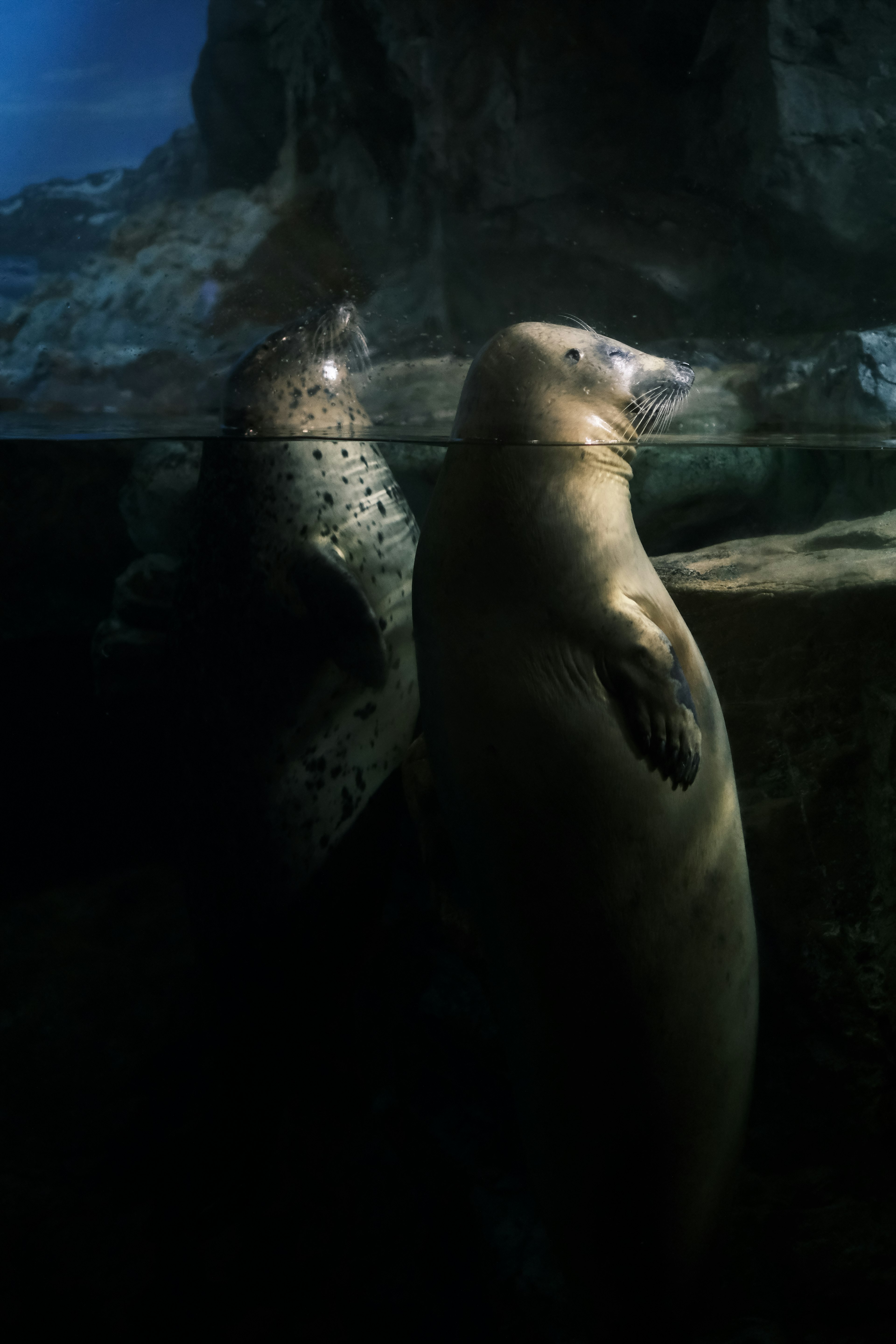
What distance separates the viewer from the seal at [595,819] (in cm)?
201

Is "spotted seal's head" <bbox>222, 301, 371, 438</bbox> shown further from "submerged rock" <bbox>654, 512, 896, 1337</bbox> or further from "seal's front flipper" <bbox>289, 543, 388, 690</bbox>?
"submerged rock" <bbox>654, 512, 896, 1337</bbox>

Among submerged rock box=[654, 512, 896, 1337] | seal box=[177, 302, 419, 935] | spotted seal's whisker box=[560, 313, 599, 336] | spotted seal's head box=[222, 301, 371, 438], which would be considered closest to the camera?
spotted seal's whisker box=[560, 313, 599, 336]

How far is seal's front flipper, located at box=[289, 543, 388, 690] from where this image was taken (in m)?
2.94

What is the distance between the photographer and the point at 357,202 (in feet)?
4.17

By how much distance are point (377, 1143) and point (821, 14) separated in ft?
11.8

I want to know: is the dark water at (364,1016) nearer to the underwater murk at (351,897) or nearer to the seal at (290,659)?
the underwater murk at (351,897)

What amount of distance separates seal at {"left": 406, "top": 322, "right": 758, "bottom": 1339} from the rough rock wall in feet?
1.82

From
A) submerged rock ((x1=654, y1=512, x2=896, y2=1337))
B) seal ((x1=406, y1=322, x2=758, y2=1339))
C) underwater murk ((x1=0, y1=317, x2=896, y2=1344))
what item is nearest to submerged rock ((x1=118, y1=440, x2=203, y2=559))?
underwater murk ((x1=0, y1=317, x2=896, y2=1344))

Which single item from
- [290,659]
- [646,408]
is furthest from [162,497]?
[646,408]

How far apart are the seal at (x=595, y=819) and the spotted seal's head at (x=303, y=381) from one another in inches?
15.1

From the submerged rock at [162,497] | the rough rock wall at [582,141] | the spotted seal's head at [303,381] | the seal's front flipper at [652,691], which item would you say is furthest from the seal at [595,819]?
the submerged rock at [162,497]

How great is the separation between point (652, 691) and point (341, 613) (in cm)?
142

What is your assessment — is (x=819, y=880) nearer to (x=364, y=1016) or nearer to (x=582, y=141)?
(x=582, y=141)

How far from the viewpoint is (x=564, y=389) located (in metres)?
1.92
